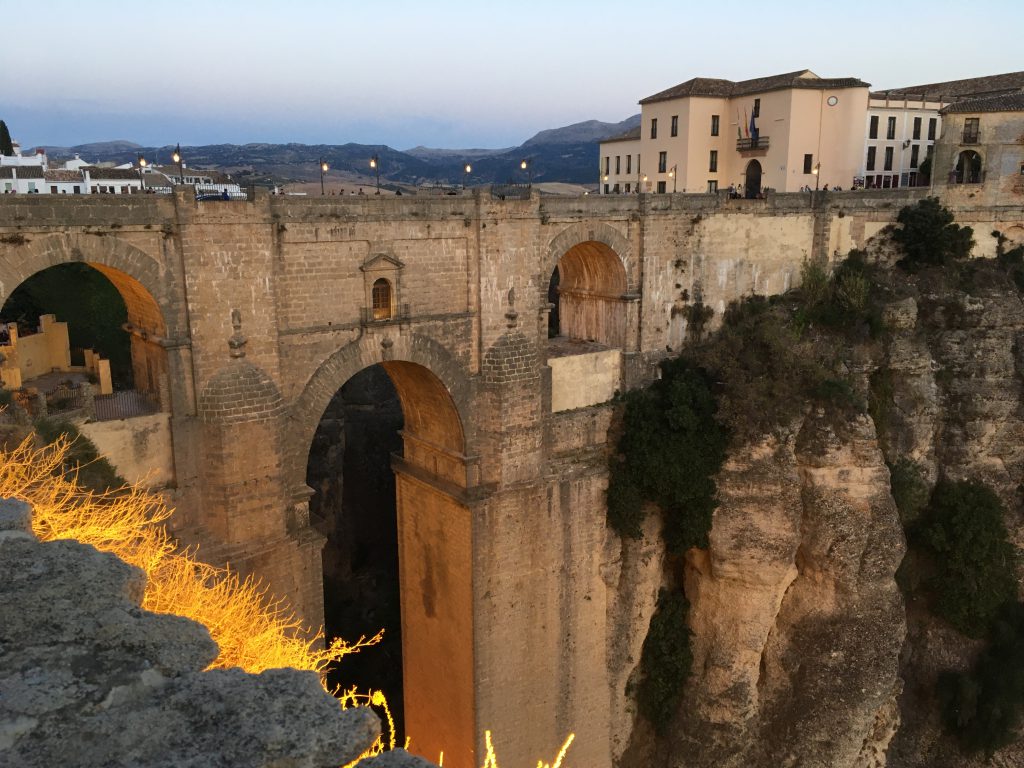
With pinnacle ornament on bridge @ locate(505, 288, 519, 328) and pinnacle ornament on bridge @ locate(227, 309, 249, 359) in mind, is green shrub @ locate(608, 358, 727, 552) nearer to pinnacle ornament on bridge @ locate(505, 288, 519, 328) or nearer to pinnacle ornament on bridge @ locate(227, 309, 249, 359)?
pinnacle ornament on bridge @ locate(505, 288, 519, 328)

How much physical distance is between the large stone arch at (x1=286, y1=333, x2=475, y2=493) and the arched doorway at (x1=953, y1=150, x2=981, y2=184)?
19.3 m

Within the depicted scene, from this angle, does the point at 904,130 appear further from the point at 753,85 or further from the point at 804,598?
the point at 804,598

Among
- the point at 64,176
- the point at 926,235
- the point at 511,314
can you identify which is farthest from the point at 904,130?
the point at 64,176

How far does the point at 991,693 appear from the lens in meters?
22.5

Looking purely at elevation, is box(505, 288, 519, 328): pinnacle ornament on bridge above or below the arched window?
below

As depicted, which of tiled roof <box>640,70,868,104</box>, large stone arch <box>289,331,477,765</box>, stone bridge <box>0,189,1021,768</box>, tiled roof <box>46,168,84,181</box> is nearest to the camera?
stone bridge <box>0,189,1021,768</box>

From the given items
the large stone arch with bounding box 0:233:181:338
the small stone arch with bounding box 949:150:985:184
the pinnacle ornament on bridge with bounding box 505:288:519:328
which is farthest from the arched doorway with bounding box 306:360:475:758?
the small stone arch with bounding box 949:150:985:184

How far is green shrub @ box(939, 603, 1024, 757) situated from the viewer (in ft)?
73.0

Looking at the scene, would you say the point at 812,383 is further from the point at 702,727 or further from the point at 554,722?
the point at 554,722

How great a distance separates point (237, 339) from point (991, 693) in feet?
69.8

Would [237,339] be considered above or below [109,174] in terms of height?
below

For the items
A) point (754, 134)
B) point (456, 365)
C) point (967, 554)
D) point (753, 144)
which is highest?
point (754, 134)

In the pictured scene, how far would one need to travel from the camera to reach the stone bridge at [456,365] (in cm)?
1368

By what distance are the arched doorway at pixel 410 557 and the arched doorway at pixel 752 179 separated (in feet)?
57.7
